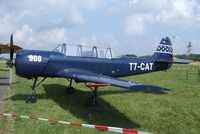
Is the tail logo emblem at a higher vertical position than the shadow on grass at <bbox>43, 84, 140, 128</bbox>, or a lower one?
higher

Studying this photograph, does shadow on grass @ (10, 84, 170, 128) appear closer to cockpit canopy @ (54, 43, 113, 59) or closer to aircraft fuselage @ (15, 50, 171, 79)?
aircraft fuselage @ (15, 50, 171, 79)

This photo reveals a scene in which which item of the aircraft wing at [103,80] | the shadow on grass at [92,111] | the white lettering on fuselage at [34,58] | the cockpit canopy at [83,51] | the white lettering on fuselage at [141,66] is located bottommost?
the shadow on grass at [92,111]

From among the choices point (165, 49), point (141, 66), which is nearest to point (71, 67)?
point (141, 66)

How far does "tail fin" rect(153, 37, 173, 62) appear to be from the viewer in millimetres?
17094

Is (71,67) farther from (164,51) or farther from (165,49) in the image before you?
(165,49)

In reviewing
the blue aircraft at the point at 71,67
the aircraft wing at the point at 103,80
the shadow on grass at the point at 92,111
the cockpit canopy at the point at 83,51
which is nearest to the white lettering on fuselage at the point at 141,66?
the blue aircraft at the point at 71,67

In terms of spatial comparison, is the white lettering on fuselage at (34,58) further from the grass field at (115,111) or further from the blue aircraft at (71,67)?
the grass field at (115,111)

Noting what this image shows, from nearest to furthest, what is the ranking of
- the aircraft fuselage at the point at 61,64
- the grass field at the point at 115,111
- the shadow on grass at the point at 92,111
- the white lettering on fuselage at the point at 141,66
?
the grass field at the point at 115,111 < the shadow on grass at the point at 92,111 < the aircraft fuselage at the point at 61,64 < the white lettering on fuselage at the point at 141,66

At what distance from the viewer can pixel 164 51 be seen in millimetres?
17625

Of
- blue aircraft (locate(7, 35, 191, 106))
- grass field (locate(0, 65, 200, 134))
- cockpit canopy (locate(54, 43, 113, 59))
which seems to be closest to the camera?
grass field (locate(0, 65, 200, 134))

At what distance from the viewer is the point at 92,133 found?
26.1 ft

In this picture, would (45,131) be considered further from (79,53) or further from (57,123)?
(79,53)

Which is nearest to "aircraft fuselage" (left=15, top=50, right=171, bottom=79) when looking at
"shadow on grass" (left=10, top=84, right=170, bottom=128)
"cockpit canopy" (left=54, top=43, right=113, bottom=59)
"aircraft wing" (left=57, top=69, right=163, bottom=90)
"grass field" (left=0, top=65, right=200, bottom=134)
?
"cockpit canopy" (left=54, top=43, right=113, bottom=59)

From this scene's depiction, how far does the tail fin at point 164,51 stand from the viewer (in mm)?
17094
